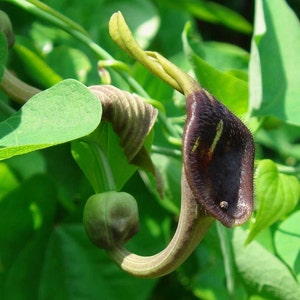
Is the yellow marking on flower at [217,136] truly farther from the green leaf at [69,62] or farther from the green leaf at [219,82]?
the green leaf at [69,62]

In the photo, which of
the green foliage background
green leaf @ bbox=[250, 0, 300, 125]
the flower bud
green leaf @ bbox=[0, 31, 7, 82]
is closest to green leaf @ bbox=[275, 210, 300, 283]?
the green foliage background

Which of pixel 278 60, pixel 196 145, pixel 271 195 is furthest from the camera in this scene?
pixel 278 60

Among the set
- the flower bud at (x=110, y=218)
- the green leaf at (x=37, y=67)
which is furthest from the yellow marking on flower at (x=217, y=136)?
the green leaf at (x=37, y=67)

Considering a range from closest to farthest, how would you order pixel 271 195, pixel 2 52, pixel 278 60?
pixel 2 52 → pixel 271 195 → pixel 278 60

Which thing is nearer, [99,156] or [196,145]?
[196,145]

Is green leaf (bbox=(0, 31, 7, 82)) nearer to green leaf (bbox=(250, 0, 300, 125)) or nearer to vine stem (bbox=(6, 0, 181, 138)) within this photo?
vine stem (bbox=(6, 0, 181, 138))

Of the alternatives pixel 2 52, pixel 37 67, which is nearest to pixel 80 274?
pixel 37 67

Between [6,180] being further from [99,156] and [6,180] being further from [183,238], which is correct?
[183,238]

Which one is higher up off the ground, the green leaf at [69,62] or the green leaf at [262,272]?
the green leaf at [69,62]
